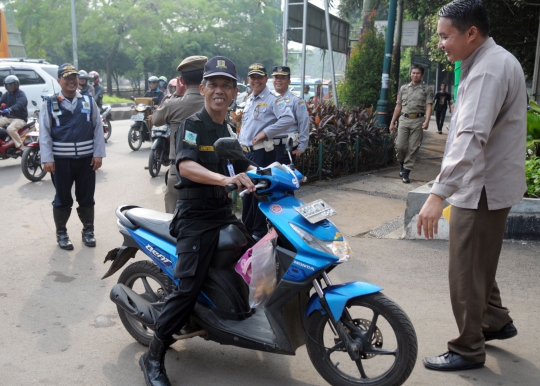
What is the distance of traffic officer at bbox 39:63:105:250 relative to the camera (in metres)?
5.91

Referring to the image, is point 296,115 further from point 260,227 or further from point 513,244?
point 513,244

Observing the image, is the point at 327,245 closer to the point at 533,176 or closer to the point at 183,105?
the point at 183,105

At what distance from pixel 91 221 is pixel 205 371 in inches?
124

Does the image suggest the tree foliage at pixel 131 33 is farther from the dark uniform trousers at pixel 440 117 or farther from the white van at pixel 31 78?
the white van at pixel 31 78

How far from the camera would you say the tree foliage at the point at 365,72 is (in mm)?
13312

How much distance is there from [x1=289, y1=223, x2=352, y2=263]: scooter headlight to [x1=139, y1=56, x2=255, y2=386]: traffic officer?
52cm

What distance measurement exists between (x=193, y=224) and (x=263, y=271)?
1.58ft

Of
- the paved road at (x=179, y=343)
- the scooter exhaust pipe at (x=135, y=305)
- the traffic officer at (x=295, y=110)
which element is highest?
the traffic officer at (x=295, y=110)

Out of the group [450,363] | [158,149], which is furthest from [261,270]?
[158,149]

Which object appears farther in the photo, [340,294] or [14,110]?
[14,110]

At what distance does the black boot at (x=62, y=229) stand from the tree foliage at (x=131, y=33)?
1483 inches

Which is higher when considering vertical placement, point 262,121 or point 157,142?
point 262,121

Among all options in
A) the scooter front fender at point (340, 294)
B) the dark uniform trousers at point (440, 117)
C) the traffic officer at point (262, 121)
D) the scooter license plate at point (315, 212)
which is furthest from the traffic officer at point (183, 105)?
the dark uniform trousers at point (440, 117)

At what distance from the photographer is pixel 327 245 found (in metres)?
3.00
